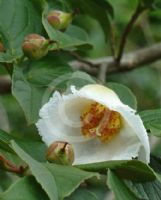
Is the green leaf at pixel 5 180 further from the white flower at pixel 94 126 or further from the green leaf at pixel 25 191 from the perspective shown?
the green leaf at pixel 25 191

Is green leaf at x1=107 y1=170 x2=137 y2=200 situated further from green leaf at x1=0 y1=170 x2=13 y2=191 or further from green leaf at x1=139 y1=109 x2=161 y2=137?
green leaf at x1=0 y1=170 x2=13 y2=191

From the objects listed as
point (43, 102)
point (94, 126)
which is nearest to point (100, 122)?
point (94, 126)

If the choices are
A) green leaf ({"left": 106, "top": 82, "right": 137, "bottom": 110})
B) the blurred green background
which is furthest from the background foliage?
the blurred green background

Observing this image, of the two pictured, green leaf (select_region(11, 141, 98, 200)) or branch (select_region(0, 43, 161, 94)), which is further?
branch (select_region(0, 43, 161, 94))

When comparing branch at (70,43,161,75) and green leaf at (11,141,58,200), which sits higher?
green leaf at (11,141,58,200)

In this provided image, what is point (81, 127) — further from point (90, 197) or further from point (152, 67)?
point (152, 67)

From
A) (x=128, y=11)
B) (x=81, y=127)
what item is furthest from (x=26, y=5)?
(x=128, y=11)
